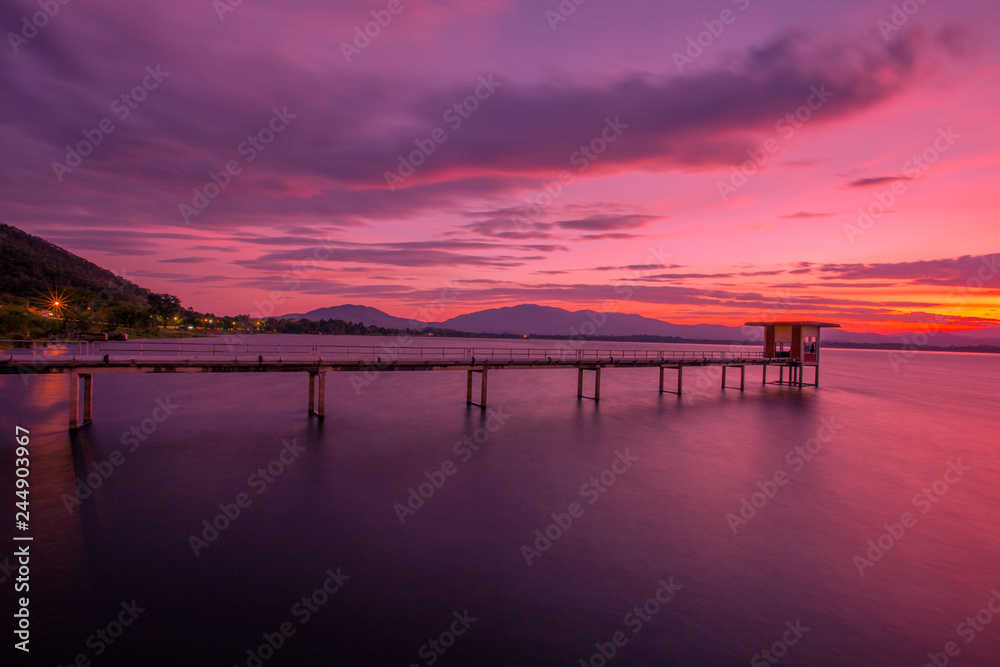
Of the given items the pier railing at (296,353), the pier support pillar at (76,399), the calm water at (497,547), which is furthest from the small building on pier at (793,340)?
the pier support pillar at (76,399)

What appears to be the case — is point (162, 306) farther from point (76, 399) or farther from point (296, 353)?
point (296, 353)

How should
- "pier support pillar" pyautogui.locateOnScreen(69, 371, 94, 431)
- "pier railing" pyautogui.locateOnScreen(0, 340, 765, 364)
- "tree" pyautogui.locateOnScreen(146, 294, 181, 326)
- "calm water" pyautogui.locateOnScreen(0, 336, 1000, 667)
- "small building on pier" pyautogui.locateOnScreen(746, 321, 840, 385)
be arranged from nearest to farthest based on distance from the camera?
"calm water" pyautogui.locateOnScreen(0, 336, 1000, 667)
"pier support pillar" pyautogui.locateOnScreen(69, 371, 94, 431)
"pier railing" pyautogui.locateOnScreen(0, 340, 765, 364)
"small building on pier" pyautogui.locateOnScreen(746, 321, 840, 385)
"tree" pyautogui.locateOnScreen(146, 294, 181, 326)

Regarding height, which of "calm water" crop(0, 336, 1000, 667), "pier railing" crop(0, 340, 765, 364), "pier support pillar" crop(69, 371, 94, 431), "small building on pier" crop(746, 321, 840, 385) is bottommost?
"calm water" crop(0, 336, 1000, 667)

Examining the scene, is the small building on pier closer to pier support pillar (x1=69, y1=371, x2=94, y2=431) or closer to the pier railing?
the pier railing

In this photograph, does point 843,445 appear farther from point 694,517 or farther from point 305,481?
point 305,481

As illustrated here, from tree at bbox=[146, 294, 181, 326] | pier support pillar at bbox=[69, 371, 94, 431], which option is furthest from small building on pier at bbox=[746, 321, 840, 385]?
tree at bbox=[146, 294, 181, 326]

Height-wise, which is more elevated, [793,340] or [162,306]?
[162,306]

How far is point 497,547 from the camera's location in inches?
647

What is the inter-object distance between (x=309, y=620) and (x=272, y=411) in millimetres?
33337

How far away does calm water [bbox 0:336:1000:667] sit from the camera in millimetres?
11477

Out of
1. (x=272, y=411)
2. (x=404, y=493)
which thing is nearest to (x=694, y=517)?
(x=404, y=493)

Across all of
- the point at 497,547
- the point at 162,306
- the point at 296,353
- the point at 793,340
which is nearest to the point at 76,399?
the point at 296,353

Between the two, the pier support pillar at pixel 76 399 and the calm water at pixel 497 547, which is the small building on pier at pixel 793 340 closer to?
the calm water at pixel 497 547

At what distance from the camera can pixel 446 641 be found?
37.1ft
